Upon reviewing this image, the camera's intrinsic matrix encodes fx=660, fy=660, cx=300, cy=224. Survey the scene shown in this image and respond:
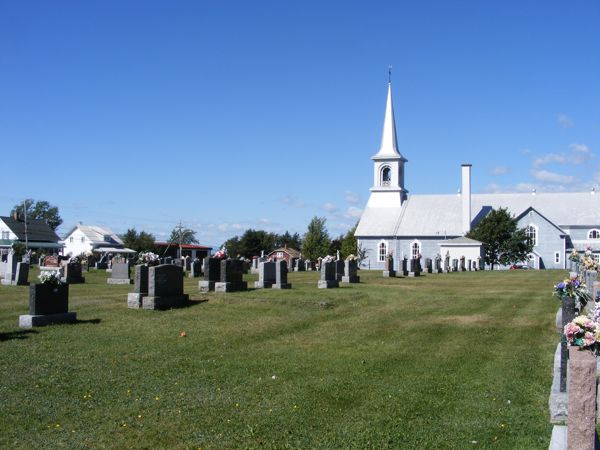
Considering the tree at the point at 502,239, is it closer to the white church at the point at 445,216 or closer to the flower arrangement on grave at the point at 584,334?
the white church at the point at 445,216

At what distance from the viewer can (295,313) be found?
15984 millimetres

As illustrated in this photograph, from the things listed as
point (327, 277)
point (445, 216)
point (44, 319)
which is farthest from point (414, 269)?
point (445, 216)

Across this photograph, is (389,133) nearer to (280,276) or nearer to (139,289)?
(280,276)

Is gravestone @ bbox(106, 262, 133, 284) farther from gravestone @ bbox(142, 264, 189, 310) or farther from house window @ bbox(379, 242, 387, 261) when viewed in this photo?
house window @ bbox(379, 242, 387, 261)

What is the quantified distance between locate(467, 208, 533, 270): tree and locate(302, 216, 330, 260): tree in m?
26.2

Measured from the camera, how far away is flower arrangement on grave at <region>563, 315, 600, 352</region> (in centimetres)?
601

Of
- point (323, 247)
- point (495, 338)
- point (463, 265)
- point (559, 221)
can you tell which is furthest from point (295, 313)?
point (323, 247)

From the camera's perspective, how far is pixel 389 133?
75.9 m

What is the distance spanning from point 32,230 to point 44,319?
83.1 metres

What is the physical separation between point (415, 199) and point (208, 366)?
68214mm

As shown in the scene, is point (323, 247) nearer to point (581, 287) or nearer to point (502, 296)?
point (502, 296)

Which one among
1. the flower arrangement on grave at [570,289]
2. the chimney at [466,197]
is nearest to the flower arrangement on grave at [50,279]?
the flower arrangement on grave at [570,289]

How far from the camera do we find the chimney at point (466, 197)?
230 feet

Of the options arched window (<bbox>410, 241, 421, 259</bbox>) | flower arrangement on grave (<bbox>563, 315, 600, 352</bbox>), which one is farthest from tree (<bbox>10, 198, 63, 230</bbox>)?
flower arrangement on grave (<bbox>563, 315, 600, 352</bbox>)
